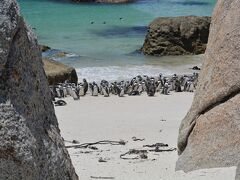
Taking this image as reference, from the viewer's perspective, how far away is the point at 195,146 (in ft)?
22.4

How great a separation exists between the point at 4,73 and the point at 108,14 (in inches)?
1436

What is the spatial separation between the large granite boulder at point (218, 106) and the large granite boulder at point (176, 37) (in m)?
18.0

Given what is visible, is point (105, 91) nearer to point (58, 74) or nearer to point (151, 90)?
point (151, 90)

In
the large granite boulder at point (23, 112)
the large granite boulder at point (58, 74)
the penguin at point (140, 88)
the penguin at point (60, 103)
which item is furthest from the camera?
the large granite boulder at point (58, 74)

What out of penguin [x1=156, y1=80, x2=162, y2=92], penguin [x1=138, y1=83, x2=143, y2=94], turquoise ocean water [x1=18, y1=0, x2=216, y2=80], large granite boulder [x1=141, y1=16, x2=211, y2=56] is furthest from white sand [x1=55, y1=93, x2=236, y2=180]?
large granite boulder [x1=141, y1=16, x2=211, y2=56]

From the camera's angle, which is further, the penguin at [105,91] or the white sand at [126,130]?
the penguin at [105,91]

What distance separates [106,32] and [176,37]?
640 centimetres

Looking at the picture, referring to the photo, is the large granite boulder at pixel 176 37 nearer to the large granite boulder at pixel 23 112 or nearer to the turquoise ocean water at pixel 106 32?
the turquoise ocean water at pixel 106 32

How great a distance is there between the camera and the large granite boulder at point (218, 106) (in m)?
6.41

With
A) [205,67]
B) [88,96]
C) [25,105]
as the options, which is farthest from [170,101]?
[25,105]

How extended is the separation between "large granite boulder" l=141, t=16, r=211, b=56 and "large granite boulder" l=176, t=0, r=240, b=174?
711 inches

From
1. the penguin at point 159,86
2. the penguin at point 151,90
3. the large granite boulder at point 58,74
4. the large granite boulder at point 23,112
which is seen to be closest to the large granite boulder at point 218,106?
the large granite boulder at point 23,112

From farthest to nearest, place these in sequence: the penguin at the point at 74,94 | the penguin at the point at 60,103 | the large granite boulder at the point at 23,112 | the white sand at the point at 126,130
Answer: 1. the penguin at the point at 74,94
2. the penguin at the point at 60,103
3. the white sand at the point at 126,130
4. the large granite boulder at the point at 23,112

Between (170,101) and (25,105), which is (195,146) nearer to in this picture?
(25,105)
